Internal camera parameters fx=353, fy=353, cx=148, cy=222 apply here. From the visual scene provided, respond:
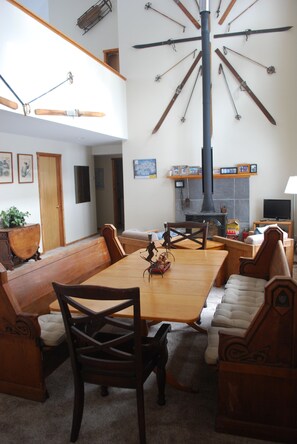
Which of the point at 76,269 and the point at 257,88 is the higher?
the point at 257,88

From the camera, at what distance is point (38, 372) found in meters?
2.22

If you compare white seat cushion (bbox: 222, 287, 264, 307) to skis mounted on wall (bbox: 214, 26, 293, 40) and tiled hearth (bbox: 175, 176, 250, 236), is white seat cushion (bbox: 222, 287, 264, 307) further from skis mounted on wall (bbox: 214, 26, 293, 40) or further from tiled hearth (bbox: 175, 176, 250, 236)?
skis mounted on wall (bbox: 214, 26, 293, 40)

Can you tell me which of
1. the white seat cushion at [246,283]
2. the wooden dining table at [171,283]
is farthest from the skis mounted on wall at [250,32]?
the white seat cushion at [246,283]

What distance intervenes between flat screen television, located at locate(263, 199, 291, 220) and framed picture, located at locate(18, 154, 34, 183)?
14.2ft

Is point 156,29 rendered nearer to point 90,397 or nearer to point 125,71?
point 125,71

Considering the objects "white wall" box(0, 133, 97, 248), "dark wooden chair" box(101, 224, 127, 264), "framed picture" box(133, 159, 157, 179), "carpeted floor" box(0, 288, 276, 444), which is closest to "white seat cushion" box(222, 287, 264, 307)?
"carpeted floor" box(0, 288, 276, 444)

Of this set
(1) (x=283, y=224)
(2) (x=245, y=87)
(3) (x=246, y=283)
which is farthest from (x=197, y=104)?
(3) (x=246, y=283)

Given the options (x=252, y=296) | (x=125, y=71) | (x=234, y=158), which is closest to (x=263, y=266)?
(x=252, y=296)

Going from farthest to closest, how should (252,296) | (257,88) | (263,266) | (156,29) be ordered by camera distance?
(156,29), (257,88), (263,266), (252,296)

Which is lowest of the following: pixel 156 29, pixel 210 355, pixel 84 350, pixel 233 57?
pixel 210 355

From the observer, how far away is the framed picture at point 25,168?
6.09 meters

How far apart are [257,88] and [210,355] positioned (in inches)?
227

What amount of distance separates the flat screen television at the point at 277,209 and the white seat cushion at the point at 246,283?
12.0ft

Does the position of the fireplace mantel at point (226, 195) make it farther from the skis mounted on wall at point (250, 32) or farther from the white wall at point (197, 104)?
the skis mounted on wall at point (250, 32)
